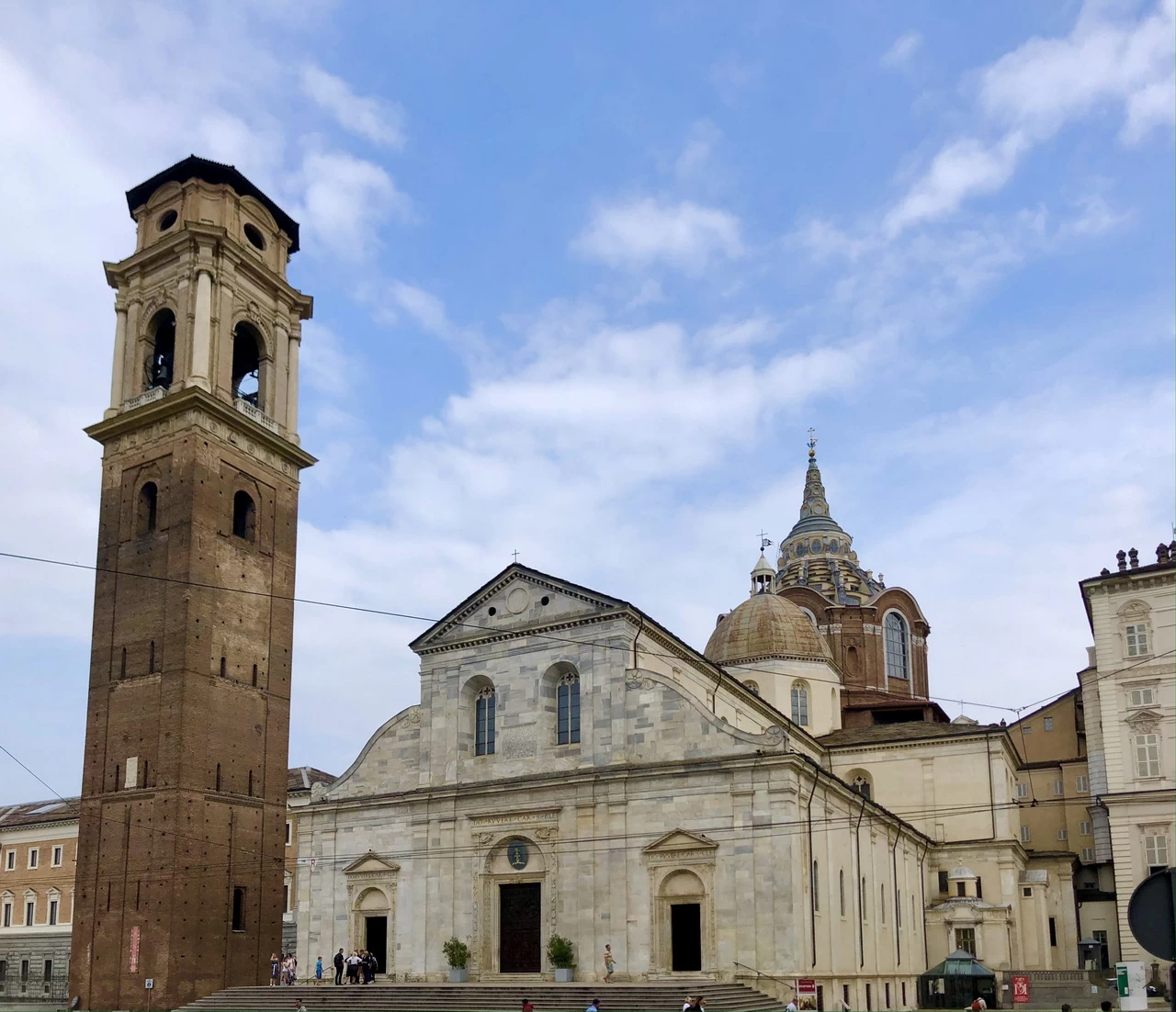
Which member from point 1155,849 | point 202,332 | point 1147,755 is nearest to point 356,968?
point 202,332

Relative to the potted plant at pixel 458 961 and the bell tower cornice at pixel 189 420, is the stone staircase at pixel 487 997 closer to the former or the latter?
the potted plant at pixel 458 961

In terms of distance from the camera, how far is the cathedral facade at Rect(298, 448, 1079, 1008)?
116 ft

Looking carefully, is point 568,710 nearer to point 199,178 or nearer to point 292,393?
point 292,393

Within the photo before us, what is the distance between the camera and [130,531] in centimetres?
4784

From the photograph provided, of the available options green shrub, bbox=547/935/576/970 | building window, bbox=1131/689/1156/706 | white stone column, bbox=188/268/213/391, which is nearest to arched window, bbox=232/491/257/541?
white stone column, bbox=188/268/213/391

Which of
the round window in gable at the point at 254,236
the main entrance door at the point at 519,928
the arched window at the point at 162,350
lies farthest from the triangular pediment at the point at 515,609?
the round window in gable at the point at 254,236

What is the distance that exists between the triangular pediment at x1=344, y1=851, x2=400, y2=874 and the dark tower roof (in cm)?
2794

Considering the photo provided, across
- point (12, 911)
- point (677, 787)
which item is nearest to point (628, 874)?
point (677, 787)

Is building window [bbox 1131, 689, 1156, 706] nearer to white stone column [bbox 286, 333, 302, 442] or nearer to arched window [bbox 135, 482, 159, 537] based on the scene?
white stone column [bbox 286, 333, 302, 442]

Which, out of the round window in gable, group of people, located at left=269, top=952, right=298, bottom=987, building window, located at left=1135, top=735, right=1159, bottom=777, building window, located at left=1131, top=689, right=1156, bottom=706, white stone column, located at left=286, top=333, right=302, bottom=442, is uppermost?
the round window in gable

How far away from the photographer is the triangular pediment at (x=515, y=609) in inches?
1558

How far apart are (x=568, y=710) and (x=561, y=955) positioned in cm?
733

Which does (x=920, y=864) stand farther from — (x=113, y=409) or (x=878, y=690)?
(x=113, y=409)

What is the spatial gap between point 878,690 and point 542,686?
33.5 metres
